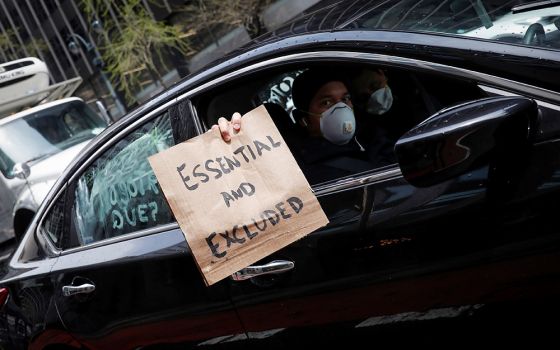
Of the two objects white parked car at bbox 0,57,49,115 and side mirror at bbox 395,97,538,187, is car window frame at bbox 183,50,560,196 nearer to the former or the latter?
side mirror at bbox 395,97,538,187

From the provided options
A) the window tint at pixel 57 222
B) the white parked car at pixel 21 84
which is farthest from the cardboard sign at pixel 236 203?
the white parked car at pixel 21 84

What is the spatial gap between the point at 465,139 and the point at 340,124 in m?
0.81

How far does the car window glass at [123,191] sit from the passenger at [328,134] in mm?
455

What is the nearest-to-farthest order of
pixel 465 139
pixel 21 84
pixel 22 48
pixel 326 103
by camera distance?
pixel 465 139 → pixel 326 103 → pixel 21 84 → pixel 22 48

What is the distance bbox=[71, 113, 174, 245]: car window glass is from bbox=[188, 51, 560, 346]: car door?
0.48 m

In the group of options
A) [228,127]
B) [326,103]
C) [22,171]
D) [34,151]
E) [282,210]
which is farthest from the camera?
[34,151]

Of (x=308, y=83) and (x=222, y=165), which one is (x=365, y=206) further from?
(x=308, y=83)

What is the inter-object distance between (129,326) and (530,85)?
5.55 ft

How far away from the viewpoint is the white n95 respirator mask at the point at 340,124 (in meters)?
2.37

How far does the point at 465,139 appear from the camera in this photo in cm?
160

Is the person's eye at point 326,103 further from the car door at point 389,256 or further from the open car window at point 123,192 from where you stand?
the open car window at point 123,192

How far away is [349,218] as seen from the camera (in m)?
1.98

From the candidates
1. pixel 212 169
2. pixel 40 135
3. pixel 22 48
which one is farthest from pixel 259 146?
pixel 22 48

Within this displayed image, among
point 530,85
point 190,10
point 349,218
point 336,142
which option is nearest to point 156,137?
point 336,142
